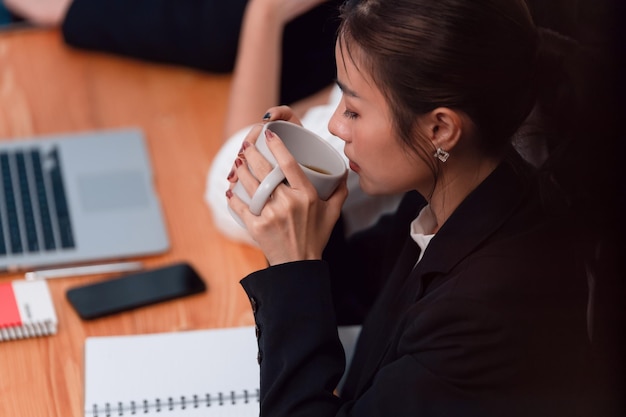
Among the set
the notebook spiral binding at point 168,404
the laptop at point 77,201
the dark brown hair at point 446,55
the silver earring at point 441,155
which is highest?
the dark brown hair at point 446,55

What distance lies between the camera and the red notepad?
1.14 m

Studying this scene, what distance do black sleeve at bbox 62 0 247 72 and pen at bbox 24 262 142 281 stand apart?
1.64 feet

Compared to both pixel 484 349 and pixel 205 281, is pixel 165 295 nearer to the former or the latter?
pixel 205 281

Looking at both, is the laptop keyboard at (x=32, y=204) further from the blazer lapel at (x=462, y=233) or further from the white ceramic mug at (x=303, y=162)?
the blazer lapel at (x=462, y=233)

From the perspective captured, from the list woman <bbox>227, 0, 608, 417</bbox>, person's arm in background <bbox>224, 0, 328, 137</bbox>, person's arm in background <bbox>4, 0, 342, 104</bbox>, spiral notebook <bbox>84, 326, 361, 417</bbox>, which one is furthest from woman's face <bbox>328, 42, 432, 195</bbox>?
person's arm in background <bbox>4, 0, 342, 104</bbox>

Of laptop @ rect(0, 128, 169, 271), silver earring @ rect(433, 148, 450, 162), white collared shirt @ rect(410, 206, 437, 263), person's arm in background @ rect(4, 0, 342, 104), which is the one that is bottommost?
laptop @ rect(0, 128, 169, 271)

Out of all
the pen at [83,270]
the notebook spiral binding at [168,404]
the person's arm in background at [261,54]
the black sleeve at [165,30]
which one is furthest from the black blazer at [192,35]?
the notebook spiral binding at [168,404]

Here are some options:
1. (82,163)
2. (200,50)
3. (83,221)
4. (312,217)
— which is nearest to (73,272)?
(83,221)

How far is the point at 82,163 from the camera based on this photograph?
4.65ft

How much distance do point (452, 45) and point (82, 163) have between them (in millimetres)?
695

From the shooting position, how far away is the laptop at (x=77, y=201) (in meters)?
1.27

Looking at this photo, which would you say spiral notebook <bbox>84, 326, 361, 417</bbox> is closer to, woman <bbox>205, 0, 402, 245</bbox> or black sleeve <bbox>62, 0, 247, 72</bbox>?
woman <bbox>205, 0, 402, 245</bbox>

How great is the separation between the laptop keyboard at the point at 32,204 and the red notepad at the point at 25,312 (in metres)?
0.09

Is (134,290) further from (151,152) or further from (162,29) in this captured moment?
(162,29)
